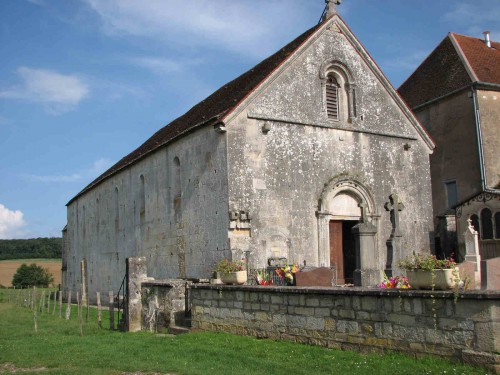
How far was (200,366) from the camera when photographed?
9.33m

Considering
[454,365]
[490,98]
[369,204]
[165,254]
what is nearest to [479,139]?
[490,98]

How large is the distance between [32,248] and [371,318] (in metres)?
101

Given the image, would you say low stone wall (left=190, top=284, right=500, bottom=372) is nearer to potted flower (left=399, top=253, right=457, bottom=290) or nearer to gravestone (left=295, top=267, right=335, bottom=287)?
potted flower (left=399, top=253, right=457, bottom=290)

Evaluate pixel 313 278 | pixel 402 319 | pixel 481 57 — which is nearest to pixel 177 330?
pixel 313 278

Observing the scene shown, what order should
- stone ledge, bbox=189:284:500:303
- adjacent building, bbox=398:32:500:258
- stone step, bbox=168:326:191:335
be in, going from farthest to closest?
adjacent building, bbox=398:32:500:258, stone step, bbox=168:326:191:335, stone ledge, bbox=189:284:500:303

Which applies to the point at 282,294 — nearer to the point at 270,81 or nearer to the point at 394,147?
the point at 270,81

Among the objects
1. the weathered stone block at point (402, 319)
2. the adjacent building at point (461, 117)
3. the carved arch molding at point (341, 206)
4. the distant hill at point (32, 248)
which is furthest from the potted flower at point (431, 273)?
the distant hill at point (32, 248)

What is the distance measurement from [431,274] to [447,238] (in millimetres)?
15202

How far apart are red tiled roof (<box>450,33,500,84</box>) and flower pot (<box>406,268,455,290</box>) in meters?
20.8

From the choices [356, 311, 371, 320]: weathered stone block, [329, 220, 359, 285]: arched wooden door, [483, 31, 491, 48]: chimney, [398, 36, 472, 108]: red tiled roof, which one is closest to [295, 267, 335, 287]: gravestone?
[356, 311, 371, 320]: weathered stone block

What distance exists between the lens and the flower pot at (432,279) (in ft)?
26.9

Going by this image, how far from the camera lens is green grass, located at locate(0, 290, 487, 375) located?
8250 millimetres

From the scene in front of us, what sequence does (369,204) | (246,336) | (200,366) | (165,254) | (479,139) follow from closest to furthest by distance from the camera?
(200,366)
(246,336)
(369,204)
(165,254)
(479,139)

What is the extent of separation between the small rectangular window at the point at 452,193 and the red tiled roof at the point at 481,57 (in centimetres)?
527
